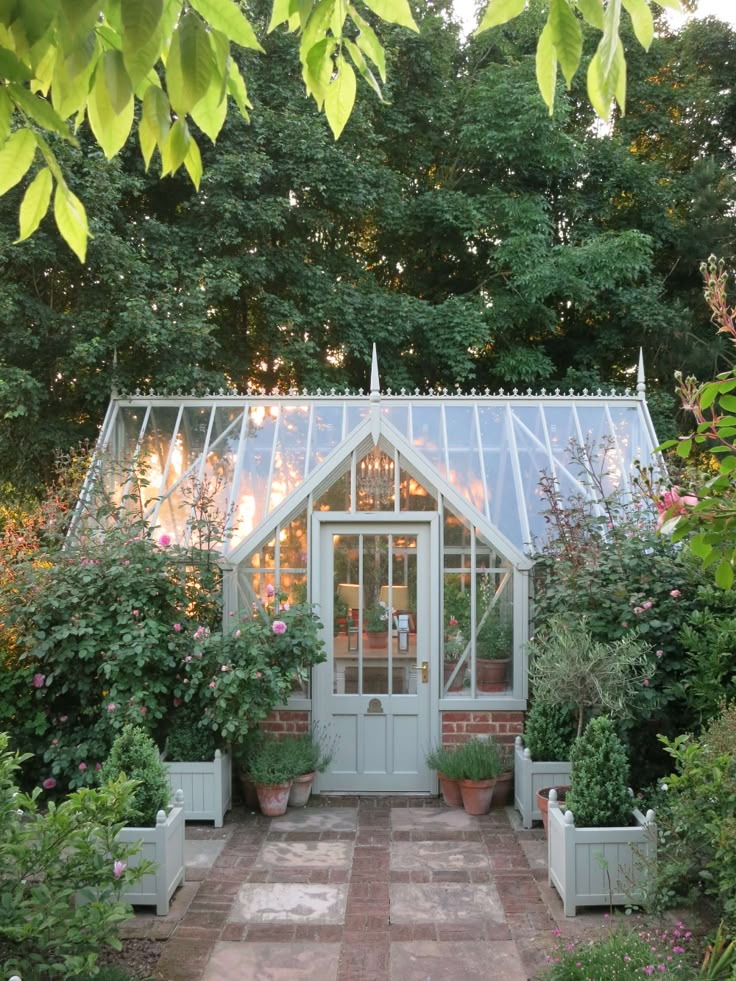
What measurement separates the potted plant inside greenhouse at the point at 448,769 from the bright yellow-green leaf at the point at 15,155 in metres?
6.76

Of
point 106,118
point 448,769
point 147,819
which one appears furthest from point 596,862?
point 106,118

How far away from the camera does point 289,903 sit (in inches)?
228

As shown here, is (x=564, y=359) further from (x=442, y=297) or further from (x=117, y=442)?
(x=117, y=442)

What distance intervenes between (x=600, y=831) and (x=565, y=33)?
16.7ft

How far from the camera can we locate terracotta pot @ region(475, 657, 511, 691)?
7961 mm

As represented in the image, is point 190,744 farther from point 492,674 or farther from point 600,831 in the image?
point 600,831

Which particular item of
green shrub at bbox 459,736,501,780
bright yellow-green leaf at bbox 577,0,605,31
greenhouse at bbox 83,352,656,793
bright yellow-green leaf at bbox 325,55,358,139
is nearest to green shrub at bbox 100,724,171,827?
greenhouse at bbox 83,352,656,793

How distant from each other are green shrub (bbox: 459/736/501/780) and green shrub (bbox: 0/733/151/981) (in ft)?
11.7

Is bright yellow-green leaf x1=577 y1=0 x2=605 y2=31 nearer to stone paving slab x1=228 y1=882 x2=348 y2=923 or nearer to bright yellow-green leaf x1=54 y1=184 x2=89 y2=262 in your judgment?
bright yellow-green leaf x1=54 y1=184 x2=89 y2=262

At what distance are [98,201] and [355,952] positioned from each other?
8.30 meters

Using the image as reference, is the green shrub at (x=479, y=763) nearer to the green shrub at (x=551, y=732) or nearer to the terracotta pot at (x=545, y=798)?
the green shrub at (x=551, y=732)

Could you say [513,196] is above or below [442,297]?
above

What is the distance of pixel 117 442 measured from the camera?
9219 mm

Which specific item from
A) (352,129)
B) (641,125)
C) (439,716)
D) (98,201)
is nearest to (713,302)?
(439,716)
